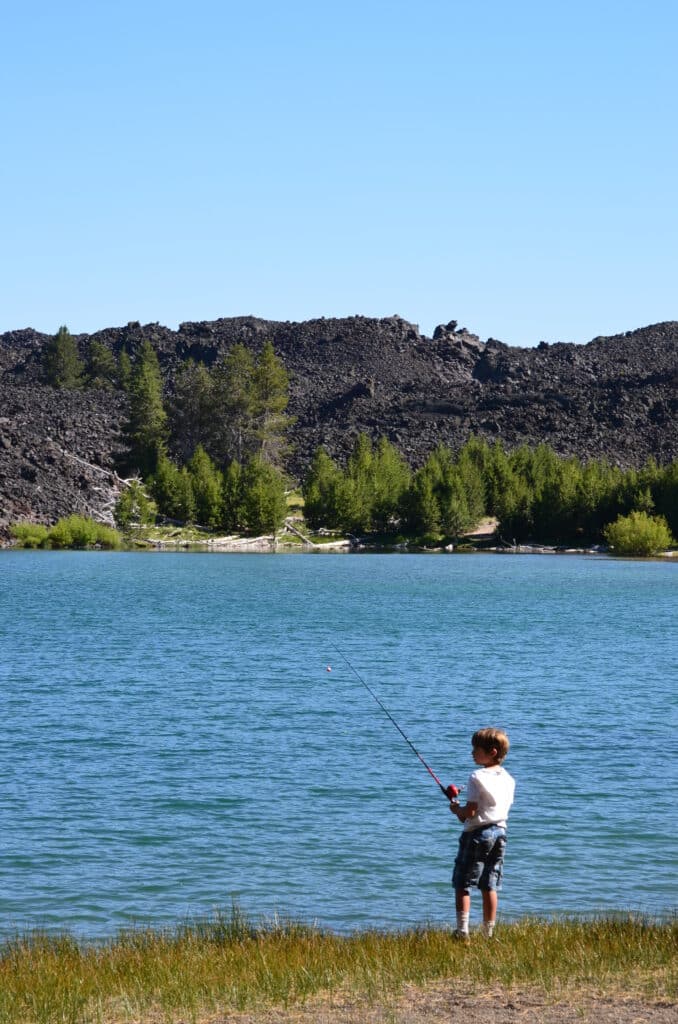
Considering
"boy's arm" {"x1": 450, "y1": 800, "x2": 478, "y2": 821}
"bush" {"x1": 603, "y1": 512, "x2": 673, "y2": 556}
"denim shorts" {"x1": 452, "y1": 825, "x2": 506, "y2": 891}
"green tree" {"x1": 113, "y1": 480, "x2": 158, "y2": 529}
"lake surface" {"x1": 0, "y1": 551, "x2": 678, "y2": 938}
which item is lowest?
"lake surface" {"x1": 0, "y1": 551, "x2": 678, "y2": 938}

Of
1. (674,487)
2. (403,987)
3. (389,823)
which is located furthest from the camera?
(674,487)

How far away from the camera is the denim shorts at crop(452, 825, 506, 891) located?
50.4 ft

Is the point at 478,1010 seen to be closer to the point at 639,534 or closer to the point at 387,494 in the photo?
the point at 639,534

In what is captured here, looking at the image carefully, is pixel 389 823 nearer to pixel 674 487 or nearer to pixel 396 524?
pixel 674 487

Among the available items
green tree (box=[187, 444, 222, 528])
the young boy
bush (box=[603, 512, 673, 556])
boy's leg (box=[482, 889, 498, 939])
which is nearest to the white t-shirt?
the young boy

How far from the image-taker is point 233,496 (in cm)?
17512

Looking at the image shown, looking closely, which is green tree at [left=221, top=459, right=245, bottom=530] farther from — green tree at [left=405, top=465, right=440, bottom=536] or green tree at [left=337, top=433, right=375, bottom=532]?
green tree at [left=405, top=465, right=440, bottom=536]

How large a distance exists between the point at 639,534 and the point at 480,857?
147m

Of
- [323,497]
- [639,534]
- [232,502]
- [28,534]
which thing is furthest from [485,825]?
[323,497]

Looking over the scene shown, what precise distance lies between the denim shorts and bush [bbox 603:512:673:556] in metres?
145

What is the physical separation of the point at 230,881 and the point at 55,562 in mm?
125448

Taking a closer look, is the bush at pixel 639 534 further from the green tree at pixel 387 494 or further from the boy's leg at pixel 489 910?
the boy's leg at pixel 489 910

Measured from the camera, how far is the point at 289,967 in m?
14.5

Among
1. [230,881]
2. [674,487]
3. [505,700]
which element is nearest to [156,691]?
[505,700]
